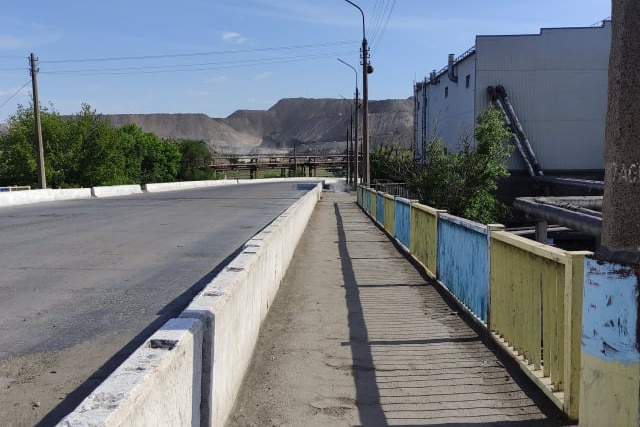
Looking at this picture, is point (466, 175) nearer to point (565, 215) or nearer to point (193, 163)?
point (565, 215)

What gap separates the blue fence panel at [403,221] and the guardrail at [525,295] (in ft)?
13.7

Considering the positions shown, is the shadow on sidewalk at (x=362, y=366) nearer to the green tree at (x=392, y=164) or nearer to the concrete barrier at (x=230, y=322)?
the concrete barrier at (x=230, y=322)

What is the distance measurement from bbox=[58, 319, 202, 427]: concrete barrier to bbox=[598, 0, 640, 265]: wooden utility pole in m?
2.47

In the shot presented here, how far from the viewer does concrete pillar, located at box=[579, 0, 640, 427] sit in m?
3.46

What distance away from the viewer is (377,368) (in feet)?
18.2

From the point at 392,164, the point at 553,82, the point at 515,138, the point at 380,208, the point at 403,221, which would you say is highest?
the point at 553,82

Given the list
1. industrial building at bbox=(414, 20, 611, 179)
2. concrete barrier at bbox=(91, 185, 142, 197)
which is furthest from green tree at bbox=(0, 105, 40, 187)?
industrial building at bbox=(414, 20, 611, 179)

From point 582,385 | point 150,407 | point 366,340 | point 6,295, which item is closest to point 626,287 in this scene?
point 582,385

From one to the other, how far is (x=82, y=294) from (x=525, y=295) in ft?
19.7

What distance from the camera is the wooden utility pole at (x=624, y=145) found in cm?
344

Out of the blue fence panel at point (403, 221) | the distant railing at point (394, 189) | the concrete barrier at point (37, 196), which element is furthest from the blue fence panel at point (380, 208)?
the concrete barrier at point (37, 196)

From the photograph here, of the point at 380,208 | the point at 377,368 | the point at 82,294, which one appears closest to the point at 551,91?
the point at 380,208

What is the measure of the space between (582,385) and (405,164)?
36.0 metres

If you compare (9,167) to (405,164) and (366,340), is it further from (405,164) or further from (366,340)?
(366,340)
